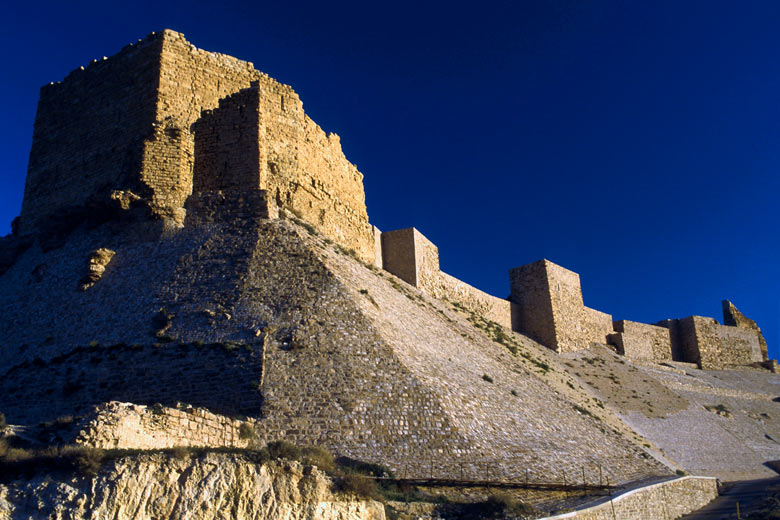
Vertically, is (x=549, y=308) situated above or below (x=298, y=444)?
above

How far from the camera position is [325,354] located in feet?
45.6

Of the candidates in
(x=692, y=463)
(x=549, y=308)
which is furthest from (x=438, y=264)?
(x=692, y=463)

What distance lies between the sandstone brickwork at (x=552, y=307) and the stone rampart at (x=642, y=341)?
1.76 metres

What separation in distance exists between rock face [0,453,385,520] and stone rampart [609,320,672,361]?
95.1ft

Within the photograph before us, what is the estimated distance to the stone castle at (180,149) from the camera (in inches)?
701

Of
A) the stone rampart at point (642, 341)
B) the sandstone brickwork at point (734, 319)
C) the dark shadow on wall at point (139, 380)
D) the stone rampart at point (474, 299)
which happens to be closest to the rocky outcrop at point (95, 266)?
the dark shadow on wall at point (139, 380)

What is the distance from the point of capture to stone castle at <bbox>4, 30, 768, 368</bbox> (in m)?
17.8

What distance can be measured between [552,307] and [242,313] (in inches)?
804

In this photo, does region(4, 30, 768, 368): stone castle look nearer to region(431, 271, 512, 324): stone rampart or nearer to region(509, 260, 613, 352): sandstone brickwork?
region(431, 271, 512, 324): stone rampart

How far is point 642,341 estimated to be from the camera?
37562 millimetres

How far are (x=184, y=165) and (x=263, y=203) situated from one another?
2.53 metres

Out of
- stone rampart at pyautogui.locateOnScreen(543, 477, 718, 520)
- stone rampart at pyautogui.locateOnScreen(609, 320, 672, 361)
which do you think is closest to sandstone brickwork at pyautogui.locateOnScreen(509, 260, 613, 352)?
stone rampart at pyautogui.locateOnScreen(609, 320, 672, 361)

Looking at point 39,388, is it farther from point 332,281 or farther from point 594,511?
point 594,511

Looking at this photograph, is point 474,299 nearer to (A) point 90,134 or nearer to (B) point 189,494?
(A) point 90,134
